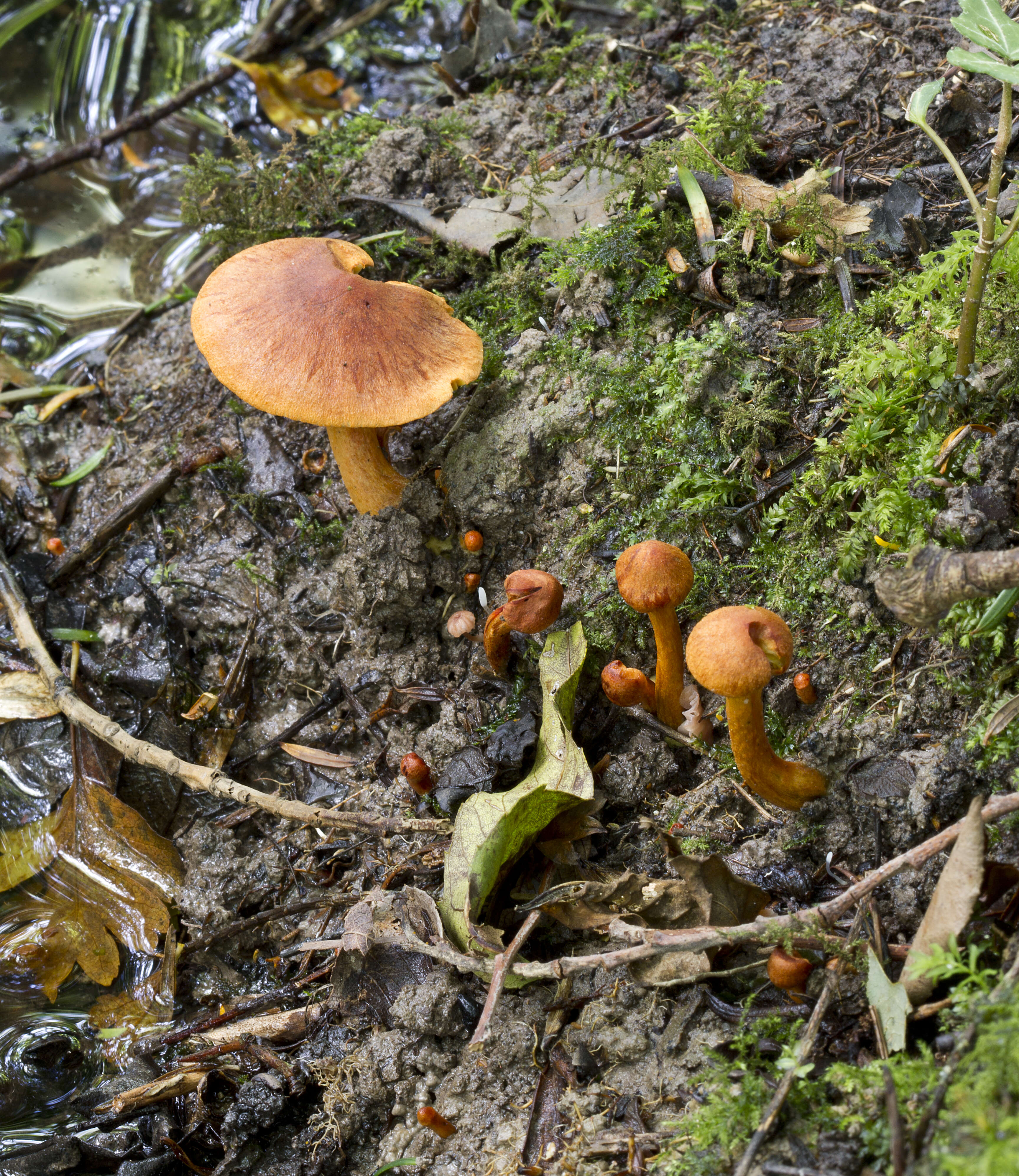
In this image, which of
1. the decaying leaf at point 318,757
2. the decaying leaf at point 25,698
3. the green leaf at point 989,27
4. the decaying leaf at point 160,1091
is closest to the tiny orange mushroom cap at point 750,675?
the green leaf at point 989,27

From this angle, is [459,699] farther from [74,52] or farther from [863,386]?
[74,52]

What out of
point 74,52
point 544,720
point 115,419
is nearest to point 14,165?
point 74,52

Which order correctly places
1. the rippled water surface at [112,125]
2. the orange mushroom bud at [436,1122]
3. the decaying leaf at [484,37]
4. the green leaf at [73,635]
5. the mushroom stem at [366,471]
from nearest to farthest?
the orange mushroom bud at [436,1122] < the mushroom stem at [366,471] < the green leaf at [73,635] < the decaying leaf at [484,37] < the rippled water surface at [112,125]

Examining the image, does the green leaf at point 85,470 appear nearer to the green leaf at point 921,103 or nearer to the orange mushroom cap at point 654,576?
the orange mushroom cap at point 654,576

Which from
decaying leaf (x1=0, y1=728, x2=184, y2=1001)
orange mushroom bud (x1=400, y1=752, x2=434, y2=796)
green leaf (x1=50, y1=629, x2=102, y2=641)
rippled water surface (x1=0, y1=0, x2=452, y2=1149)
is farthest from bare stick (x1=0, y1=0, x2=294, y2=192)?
orange mushroom bud (x1=400, y1=752, x2=434, y2=796)

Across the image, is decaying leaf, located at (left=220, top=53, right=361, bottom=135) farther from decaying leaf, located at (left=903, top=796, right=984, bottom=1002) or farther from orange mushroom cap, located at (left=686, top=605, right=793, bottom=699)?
decaying leaf, located at (left=903, top=796, right=984, bottom=1002)
